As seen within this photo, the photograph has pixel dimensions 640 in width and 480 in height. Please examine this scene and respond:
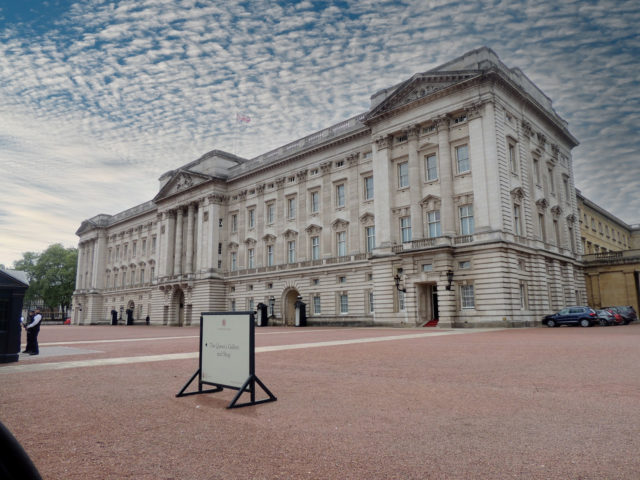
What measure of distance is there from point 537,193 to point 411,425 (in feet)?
129

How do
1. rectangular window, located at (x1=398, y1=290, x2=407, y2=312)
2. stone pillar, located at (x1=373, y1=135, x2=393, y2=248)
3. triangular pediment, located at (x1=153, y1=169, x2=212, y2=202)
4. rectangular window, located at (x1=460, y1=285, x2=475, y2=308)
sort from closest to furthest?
rectangular window, located at (x1=460, y1=285, x2=475, y2=308), rectangular window, located at (x1=398, y1=290, x2=407, y2=312), stone pillar, located at (x1=373, y1=135, x2=393, y2=248), triangular pediment, located at (x1=153, y1=169, x2=212, y2=202)

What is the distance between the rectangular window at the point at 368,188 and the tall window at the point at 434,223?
8.35 meters

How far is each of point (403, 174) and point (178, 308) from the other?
126ft

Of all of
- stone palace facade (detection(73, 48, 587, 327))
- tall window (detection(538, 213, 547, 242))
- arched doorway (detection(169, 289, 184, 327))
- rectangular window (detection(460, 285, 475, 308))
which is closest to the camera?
rectangular window (detection(460, 285, 475, 308))

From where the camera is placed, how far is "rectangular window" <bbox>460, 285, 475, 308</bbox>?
35.0 meters

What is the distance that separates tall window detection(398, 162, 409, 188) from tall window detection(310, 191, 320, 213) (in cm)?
1168

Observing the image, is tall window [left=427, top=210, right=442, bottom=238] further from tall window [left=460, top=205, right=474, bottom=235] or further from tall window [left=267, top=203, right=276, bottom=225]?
tall window [left=267, top=203, right=276, bottom=225]

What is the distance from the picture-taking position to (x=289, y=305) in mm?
52125

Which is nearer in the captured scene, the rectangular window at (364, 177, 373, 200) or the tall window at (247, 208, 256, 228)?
the rectangular window at (364, 177, 373, 200)

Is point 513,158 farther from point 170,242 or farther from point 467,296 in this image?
point 170,242

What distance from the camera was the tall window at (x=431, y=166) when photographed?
38.8 metres

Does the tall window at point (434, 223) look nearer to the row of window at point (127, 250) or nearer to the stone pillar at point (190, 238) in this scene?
the stone pillar at point (190, 238)

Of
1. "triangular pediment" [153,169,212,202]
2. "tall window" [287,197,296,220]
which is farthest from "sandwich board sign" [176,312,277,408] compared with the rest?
"triangular pediment" [153,169,212,202]

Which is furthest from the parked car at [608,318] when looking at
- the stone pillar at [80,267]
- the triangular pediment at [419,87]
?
the stone pillar at [80,267]
